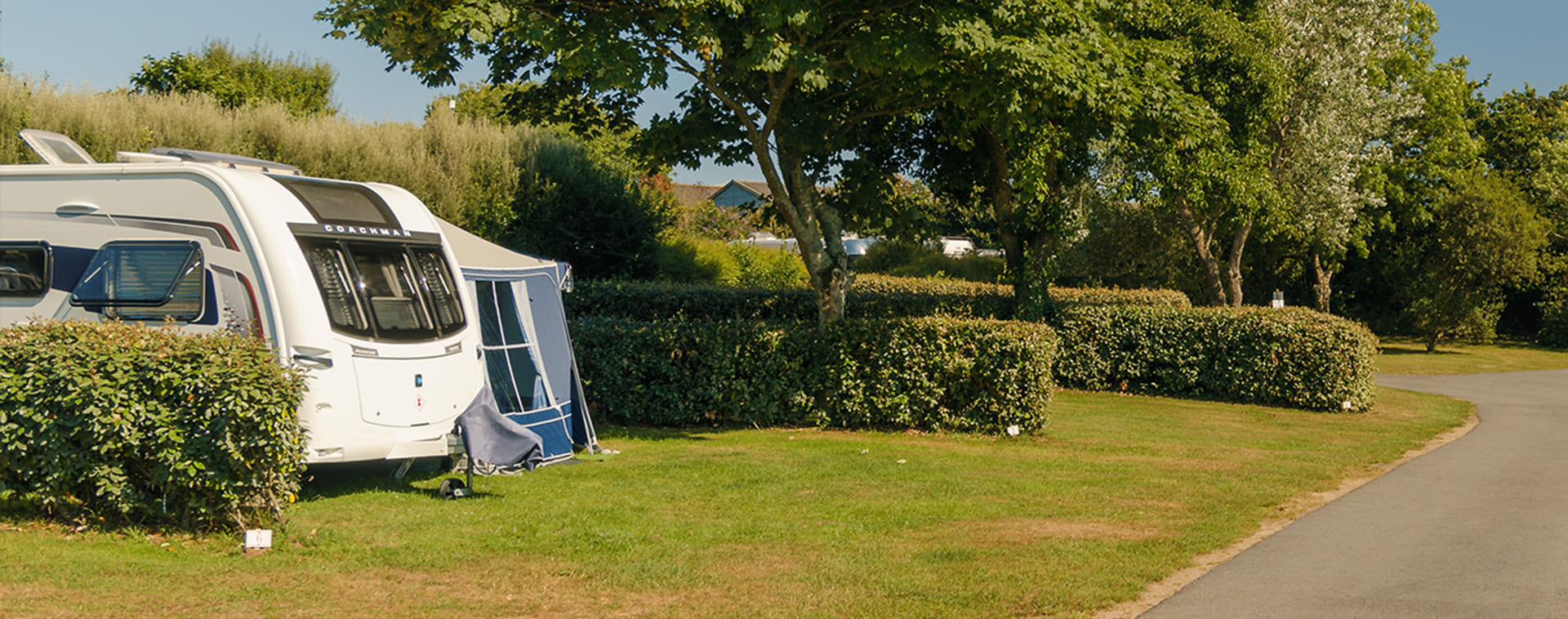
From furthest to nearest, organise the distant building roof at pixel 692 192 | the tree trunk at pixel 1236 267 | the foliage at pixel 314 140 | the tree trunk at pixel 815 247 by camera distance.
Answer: the distant building roof at pixel 692 192 < the tree trunk at pixel 1236 267 < the foliage at pixel 314 140 < the tree trunk at pixel 815 247

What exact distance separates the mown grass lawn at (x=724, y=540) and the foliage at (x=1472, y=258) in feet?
80.7

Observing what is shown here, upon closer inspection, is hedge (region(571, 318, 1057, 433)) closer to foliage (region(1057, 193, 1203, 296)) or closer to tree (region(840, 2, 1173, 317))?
tree (region(840, 2, 1173, 317))

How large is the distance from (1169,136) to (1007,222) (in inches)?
144

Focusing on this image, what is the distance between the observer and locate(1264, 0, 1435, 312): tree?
23.6m

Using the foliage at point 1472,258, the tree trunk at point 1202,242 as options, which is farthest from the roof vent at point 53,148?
the foliage at point 1472,258

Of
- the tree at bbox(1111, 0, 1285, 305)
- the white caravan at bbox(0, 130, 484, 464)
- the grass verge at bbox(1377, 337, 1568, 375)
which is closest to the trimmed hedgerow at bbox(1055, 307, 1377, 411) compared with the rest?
the tree at bbox(1111, 0, 1285, 305)

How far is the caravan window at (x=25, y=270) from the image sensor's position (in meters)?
9.51

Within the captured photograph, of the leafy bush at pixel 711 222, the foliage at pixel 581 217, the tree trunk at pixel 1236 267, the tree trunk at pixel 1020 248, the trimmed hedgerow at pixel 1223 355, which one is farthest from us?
the leafy bush at pixel 711 222

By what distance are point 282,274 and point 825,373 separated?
7.05 metres

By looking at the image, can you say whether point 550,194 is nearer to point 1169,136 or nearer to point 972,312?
point 972,312

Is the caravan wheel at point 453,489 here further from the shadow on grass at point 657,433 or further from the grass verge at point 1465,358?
the grass verge at point 1465,358

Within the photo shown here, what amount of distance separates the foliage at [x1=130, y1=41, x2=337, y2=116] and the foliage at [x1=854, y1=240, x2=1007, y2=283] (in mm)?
16011

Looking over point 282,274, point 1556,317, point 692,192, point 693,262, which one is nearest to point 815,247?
point 282,274

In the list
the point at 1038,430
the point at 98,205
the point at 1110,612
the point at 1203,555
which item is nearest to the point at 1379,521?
the point at 1203,555
